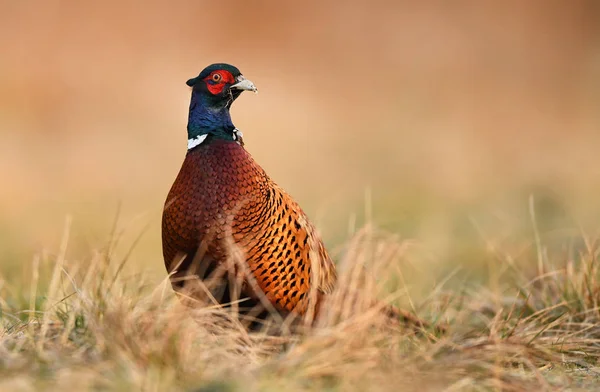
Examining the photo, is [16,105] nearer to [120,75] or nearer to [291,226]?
[120,75]

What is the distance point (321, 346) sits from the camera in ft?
11.5

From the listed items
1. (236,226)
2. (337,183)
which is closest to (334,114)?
(337,183)

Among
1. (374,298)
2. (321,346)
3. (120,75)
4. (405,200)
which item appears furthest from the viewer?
(120,75)

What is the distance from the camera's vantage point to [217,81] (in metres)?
4.75

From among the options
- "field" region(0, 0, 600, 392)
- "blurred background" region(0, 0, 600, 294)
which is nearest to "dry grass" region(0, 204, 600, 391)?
"field" region(0, 0, 600, 392)

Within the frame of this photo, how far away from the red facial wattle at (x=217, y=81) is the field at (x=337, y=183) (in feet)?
2.30

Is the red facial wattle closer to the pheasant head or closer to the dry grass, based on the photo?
the pheasant head

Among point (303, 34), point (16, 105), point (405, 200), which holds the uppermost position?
point (303, 34)

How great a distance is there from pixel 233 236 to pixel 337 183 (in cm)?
724

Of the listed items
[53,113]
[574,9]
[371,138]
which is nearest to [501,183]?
[371,138]

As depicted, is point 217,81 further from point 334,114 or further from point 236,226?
point 334,114

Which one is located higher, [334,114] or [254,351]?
[334,114]

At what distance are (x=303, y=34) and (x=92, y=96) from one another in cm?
516

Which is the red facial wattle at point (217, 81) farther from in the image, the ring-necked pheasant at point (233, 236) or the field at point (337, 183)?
the field at point (337, 183)
